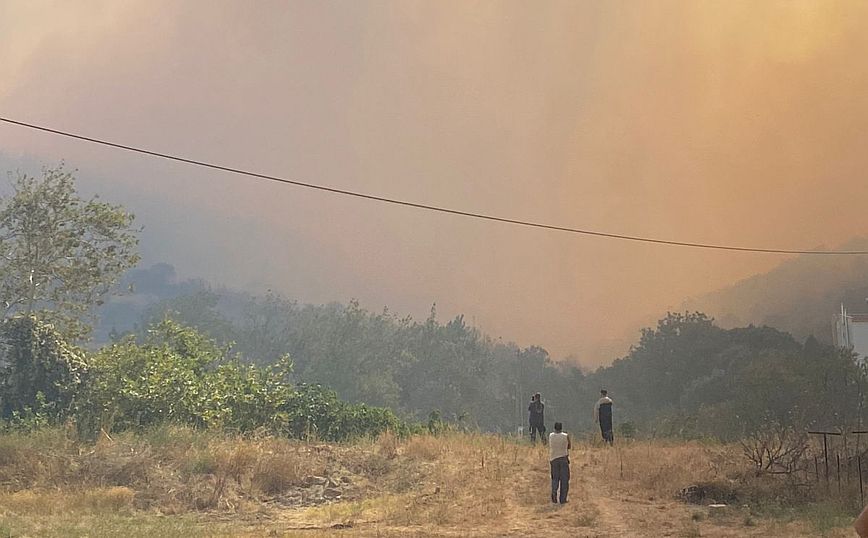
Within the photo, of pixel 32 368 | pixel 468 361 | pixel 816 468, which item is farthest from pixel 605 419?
pixel 468 361

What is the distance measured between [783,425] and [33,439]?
12.9 m

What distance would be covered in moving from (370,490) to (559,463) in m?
3.56

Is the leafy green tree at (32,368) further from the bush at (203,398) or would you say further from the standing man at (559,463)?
the standing man at (559,463)

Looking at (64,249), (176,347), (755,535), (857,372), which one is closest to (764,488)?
(755,535)

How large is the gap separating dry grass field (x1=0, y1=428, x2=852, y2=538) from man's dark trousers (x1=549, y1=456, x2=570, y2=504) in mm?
155

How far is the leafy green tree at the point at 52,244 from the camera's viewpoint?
68.3 feet

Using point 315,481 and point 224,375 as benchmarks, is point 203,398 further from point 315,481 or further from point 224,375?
point 315,481

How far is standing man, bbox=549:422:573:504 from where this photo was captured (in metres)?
11.9

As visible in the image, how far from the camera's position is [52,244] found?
823 inches

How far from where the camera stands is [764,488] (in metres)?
12.2

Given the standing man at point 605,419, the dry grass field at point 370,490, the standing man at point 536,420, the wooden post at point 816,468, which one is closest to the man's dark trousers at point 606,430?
the standing man at point 605,419

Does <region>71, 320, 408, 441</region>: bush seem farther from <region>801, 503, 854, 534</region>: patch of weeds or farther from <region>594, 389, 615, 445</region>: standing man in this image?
<region>801, 503, 854, 534</region>: patch of weeds

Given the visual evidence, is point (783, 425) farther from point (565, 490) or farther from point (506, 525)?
point (506, 525)

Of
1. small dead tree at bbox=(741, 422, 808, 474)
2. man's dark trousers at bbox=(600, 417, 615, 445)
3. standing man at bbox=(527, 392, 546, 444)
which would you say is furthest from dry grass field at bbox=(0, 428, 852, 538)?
standing man at bbox=(527, 392, 546, 444)
